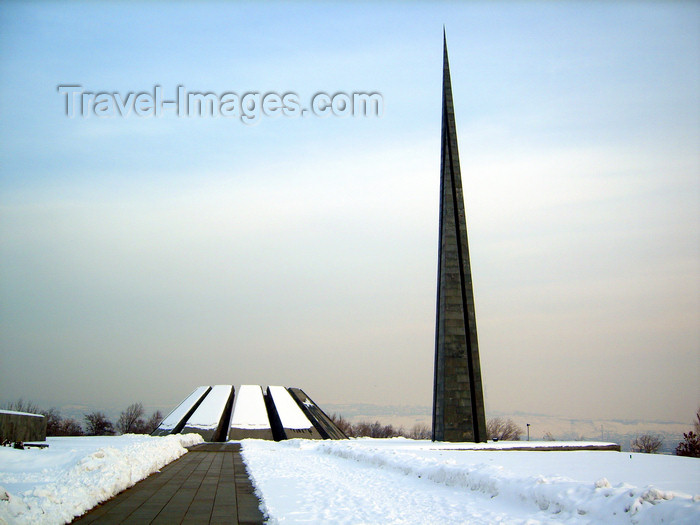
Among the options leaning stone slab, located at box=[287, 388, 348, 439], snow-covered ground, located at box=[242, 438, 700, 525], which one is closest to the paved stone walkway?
snow-covered ground, located at box=[242, 438, 700, 525]

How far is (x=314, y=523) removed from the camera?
524cm

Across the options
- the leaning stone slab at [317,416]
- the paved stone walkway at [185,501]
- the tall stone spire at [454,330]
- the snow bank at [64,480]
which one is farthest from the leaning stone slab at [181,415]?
the paved stone walkway at [185,501]

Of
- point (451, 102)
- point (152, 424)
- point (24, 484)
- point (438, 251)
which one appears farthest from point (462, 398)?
point (152, 424)

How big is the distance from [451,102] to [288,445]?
1591 cm

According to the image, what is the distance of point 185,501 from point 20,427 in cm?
1202

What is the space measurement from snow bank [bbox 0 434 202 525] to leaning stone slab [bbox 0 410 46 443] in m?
4.10

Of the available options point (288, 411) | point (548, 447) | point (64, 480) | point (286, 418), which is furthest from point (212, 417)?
point (64, 480)

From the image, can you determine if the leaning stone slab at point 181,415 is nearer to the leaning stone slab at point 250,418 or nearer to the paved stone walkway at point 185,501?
the leaning stone slab at point 250,418

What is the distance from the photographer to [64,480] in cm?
700

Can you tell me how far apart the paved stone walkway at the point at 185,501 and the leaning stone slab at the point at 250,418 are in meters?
16.7

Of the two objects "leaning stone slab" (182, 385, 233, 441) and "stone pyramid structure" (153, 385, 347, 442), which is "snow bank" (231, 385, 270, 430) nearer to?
"stone pyramid structure" (153, 385, 347, 442)

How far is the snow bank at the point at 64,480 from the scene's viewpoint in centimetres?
479

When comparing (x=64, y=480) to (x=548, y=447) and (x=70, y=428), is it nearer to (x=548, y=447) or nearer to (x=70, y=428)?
(x=548, y=447)

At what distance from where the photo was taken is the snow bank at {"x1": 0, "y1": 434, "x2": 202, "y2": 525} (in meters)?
4.79
